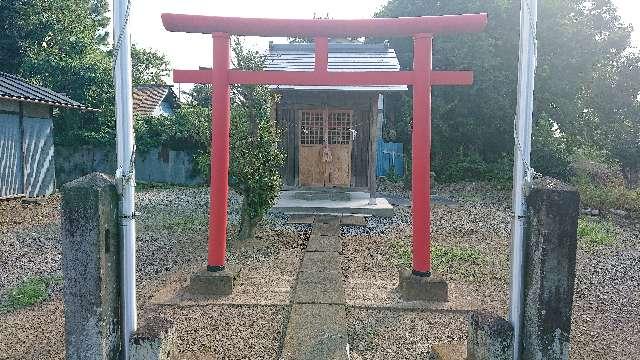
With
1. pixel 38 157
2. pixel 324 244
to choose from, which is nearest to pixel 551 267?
pixel 324 244

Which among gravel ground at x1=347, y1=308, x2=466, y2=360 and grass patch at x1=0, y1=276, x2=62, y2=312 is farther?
grass patch at x1=0, y1=276, x2=62, y2=312

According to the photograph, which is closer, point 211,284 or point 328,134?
point 211,284

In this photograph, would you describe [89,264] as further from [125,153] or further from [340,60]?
[340,60]

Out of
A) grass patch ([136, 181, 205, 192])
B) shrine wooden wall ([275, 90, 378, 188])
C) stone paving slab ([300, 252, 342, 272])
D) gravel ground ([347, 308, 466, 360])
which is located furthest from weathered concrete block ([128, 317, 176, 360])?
grass patch ([136, 181, 205, 192])

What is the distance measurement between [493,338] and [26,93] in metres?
12.8

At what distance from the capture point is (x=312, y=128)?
10.8 metres

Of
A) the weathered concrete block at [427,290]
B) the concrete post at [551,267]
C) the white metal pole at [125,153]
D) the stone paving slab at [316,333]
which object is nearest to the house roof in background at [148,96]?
A: the weathered concrete block at [427,290]

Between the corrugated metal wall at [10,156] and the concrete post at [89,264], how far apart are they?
10.8 meters

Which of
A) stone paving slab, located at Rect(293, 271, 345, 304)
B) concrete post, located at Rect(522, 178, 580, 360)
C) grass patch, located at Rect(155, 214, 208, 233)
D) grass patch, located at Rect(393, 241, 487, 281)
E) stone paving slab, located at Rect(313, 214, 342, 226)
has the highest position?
concrete post, located at Rect(522, 178, 580, 360)

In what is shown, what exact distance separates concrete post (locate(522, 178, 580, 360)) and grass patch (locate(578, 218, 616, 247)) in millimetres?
5992

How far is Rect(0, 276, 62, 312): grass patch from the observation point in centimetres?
475

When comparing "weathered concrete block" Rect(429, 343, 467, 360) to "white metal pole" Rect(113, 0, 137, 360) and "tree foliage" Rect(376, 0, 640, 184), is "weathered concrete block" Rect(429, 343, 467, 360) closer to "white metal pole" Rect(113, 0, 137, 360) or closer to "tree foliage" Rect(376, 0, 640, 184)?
"white metal pole" Rect(113, 0, 137, 360)

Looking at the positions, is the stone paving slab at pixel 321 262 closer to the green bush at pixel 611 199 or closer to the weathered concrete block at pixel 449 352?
the weathered concrete block at pixel 449 352

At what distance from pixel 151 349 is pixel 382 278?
11.0ft
